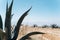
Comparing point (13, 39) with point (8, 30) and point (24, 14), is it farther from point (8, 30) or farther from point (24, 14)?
point (24, 14)

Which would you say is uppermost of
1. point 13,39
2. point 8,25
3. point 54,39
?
point 8,25

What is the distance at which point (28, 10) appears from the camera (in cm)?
712

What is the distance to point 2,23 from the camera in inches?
303

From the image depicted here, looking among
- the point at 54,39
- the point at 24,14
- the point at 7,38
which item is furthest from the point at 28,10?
the point at 54,39

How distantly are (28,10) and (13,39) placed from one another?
3.47 ft

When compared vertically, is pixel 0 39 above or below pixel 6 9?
below

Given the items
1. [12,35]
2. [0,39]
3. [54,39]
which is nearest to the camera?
[0,39]

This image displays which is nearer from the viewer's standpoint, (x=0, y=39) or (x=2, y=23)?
(x=0, y=39)

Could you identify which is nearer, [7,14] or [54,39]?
[7,14]

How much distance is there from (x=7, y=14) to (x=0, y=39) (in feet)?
2.66

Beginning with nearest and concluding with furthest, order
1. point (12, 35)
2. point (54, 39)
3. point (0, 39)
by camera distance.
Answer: point (0, 39) < point (12, 35) < point (54, 39)

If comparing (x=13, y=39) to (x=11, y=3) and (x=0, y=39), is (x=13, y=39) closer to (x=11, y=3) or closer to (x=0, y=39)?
(x=0, y=39)

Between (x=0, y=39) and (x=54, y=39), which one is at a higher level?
(x=0, y=39)

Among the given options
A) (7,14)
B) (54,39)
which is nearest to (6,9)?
(7,14)
